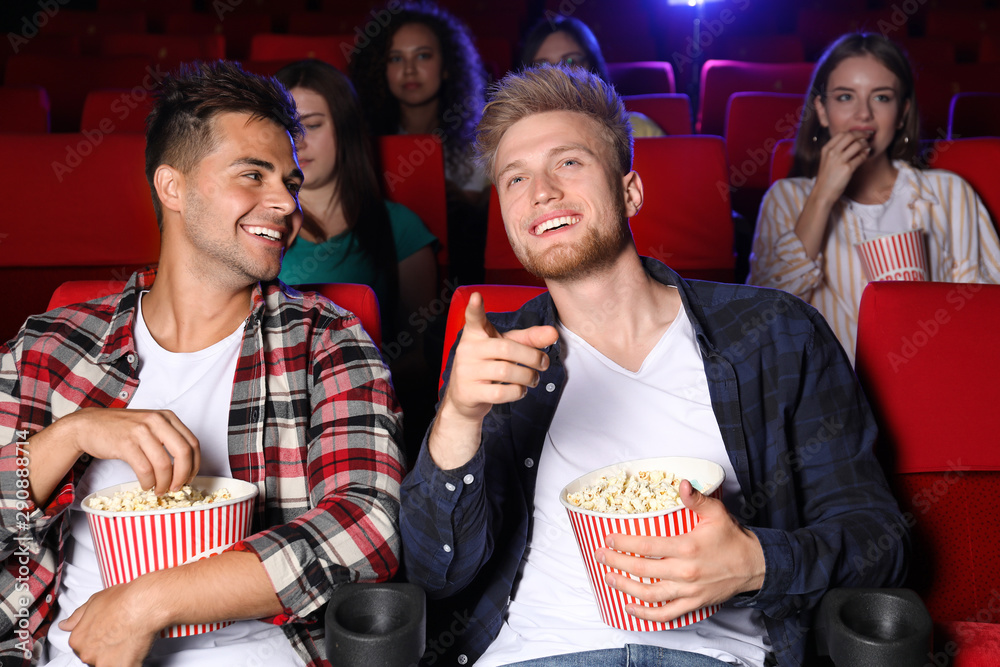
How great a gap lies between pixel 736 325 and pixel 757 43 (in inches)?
148

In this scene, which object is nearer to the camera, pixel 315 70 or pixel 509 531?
pixel 509 531

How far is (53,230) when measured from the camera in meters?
1.89

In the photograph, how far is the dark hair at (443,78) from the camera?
259 centimetres

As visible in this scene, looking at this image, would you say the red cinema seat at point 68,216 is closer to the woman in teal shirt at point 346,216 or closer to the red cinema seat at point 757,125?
the woman in teal shirt at point 346,216

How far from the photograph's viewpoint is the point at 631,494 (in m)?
0.83

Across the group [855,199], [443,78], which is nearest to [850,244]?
[855,199]

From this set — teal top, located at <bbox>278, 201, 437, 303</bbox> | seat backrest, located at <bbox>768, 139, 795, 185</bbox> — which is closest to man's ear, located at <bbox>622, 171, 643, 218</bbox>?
teal top, located at <bbox>278, 201, 437, 303</bbox>

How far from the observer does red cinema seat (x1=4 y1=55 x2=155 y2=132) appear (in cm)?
353

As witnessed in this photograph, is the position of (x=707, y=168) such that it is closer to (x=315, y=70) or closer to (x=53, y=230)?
(x=315, y=70)

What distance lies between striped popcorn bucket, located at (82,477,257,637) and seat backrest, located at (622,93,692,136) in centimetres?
249

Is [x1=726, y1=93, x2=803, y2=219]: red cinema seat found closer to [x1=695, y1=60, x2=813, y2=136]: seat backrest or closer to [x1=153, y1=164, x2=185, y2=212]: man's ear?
[x1=695, y1=60, x2=813, y2=136]: seat backrest

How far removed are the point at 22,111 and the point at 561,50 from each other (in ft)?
5.87

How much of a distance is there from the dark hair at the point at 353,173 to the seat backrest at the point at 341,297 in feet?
2.06

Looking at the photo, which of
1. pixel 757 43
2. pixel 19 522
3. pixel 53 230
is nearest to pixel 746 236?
pixel 53 230
